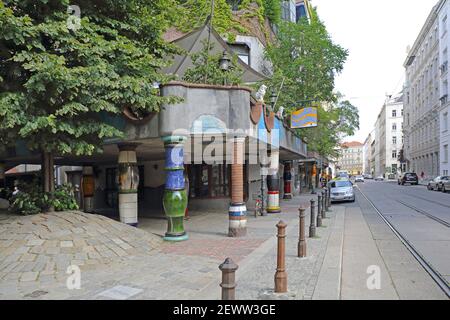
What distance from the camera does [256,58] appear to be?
23.5 metres

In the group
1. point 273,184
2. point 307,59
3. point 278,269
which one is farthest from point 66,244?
point 307,59

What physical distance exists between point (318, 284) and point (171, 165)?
515cm

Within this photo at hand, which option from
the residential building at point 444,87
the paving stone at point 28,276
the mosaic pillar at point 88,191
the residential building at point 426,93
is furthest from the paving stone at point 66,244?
the residential building at point 426,93

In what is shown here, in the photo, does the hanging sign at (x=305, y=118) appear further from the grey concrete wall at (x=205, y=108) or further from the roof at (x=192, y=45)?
the grey concrete wall at (x=205, y=108)

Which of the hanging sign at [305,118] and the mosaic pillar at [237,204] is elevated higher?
the hanging sign at [305,118]

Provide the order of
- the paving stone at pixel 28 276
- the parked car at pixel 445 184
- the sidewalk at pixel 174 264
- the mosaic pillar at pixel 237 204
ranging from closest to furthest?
the sidewalk at pixel 174 264, the paving stone at pixel 28 276, the mosaic pillar at pixel 237 204, the parked car at pixel 445 184

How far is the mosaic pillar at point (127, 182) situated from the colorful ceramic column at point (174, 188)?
228 cm

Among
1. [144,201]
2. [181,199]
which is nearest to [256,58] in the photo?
[144,201]

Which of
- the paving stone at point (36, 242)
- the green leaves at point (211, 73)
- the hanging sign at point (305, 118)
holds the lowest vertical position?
the paving stone at point (36, 242)

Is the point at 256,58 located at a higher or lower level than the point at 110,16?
higher

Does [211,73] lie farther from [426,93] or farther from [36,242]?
[426,93]

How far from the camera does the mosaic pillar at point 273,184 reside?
16.4m

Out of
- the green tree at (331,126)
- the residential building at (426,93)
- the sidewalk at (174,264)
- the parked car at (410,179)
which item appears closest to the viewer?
the sidewalk at (174,264)
